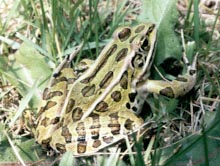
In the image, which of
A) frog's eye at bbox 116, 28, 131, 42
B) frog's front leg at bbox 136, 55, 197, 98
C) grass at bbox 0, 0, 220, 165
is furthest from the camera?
frog's eye at bbox 116, 28, 131, 42

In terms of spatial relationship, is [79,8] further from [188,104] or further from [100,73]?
[188,104]

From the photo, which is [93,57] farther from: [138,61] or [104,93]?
[104,93]

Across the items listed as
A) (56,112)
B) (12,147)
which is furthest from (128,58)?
(12,147)

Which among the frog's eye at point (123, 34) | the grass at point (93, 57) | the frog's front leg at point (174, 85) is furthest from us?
the frog's eye at point (123, 34)

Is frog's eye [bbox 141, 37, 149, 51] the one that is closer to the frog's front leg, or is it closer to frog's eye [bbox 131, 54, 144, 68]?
frog's eye [bbox 131, 54, 144, 68]

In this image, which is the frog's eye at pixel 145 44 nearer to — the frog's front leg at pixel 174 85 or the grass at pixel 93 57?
the grass at pixel 93 57

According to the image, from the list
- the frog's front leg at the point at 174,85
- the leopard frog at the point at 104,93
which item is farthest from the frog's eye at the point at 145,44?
the frog's front leg at the point at 174,85

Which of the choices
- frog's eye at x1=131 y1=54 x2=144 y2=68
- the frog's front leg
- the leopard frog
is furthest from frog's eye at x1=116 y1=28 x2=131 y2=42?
the frog's front leg
